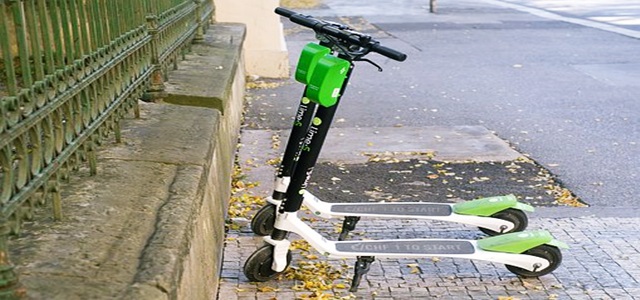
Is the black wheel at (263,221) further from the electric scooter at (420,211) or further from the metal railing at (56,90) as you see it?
the metal railing at (56,90)

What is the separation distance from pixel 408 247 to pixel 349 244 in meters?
0.31

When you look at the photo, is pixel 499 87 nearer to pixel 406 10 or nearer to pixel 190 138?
pixel 190 138

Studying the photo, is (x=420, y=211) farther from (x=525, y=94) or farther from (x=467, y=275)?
(x=525, y=94)

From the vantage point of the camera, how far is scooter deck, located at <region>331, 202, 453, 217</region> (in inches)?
180

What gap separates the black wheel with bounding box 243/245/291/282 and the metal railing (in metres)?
1.00

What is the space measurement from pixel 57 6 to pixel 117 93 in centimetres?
88

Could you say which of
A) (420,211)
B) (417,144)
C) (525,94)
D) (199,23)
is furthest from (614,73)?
(420,211)

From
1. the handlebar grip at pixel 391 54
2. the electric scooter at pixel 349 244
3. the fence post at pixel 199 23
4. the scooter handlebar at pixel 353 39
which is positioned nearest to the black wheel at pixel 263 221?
the electric scooter at pixel 349 244

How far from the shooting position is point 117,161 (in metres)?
3.27

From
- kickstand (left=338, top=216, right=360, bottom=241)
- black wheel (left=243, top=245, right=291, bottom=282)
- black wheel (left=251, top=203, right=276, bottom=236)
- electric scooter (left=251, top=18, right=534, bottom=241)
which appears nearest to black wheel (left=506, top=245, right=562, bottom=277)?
electric scooter (left=251, top=18, right=534, bottom=241)

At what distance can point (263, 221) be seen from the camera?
4742mm

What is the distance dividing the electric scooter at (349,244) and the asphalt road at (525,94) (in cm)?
167

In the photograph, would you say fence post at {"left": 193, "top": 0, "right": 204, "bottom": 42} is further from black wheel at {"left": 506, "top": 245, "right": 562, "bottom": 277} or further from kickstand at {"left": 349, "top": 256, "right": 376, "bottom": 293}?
black wheel at {"left": 506, "top": 245, "right": 562, "bottom": 277}

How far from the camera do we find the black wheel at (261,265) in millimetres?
4082
